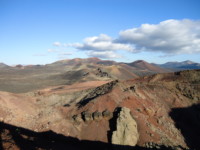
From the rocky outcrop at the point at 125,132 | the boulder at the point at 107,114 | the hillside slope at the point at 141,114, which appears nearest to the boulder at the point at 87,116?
the hillside slope at the point at 141,114

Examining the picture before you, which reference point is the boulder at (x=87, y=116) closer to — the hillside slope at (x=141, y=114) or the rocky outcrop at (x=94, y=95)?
the hillside slope at (x=141, y=114)

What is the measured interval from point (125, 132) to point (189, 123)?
851cm

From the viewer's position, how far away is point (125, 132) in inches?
586

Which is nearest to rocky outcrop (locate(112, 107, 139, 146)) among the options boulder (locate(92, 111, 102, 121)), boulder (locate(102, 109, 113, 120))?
boulder (locate(102, 109, 113, 120))

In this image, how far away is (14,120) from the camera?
16312 mm

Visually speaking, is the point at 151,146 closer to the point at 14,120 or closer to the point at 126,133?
the point at 126,133

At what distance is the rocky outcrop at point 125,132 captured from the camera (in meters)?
14.6

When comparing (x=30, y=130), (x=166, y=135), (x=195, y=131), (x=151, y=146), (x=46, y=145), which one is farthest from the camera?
(x=195, y=131)

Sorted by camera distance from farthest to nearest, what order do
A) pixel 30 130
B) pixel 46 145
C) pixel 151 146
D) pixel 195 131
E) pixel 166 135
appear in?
1. pixel 195 131
2. pixel 166 135
3. pixel 30 130
4. pixel 151 146
5. pixel 46 145

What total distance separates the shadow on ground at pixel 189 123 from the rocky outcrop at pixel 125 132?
5.81 metres

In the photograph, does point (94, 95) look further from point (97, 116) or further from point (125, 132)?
point (125, 132)

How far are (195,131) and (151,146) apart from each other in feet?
23.1

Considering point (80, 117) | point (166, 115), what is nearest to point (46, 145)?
point (80, 117)

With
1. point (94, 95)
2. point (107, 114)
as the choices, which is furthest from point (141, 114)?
point (94, 95)
